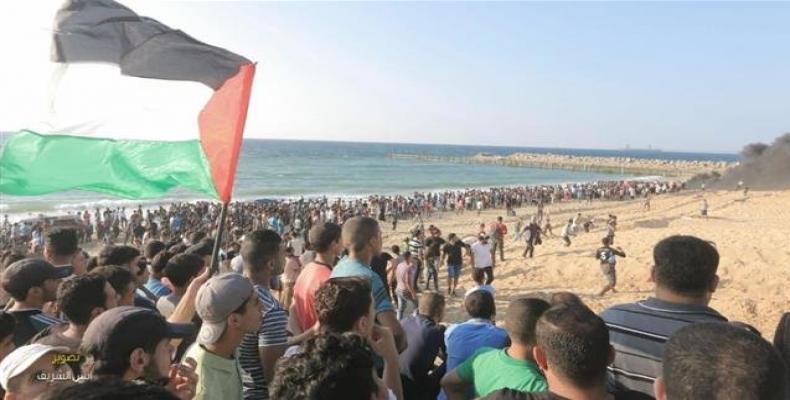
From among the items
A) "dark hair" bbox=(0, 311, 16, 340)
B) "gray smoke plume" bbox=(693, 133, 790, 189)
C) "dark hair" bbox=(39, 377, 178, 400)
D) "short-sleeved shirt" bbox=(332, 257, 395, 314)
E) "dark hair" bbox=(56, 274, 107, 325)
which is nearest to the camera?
"dark hair" bbox=(39, 377, 178, 400)

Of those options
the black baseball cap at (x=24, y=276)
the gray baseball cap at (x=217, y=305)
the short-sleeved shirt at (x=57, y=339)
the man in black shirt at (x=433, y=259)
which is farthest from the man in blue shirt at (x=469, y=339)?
the man in black shirt at (x=433, y=259)

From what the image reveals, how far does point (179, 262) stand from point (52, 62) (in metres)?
2.11

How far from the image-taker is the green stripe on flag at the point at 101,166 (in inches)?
171

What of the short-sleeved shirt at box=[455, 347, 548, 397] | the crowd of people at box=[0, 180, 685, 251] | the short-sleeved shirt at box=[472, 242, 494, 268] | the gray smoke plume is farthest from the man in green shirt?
the gray smoke plume

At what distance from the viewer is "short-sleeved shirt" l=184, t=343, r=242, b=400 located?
247 cm

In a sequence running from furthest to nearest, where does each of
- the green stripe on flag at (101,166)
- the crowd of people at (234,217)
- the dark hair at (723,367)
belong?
1. the crowd of people at (234,217)
2. the green stripe on flag at (101,166)
3. the dark hair at (723,367)

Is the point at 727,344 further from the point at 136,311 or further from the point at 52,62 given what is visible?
the point at 52,62

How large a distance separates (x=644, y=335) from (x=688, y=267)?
0.42 metres

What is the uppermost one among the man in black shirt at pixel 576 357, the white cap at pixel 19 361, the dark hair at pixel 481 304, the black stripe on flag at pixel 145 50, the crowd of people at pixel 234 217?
the black stripe on flag at pixel 145 50

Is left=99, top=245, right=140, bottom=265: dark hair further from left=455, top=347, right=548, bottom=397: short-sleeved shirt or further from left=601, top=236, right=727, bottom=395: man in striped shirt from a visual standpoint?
left=601, top=236, right=727, bottom=395: man in striped shirt

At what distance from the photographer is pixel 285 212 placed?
2642cm

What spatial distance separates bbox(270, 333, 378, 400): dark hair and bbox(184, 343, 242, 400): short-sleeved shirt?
38.4 inches

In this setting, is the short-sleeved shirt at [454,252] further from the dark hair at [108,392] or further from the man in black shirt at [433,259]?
the dark hair at [108,392]

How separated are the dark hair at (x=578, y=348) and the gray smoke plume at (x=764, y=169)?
46604 millimetres
